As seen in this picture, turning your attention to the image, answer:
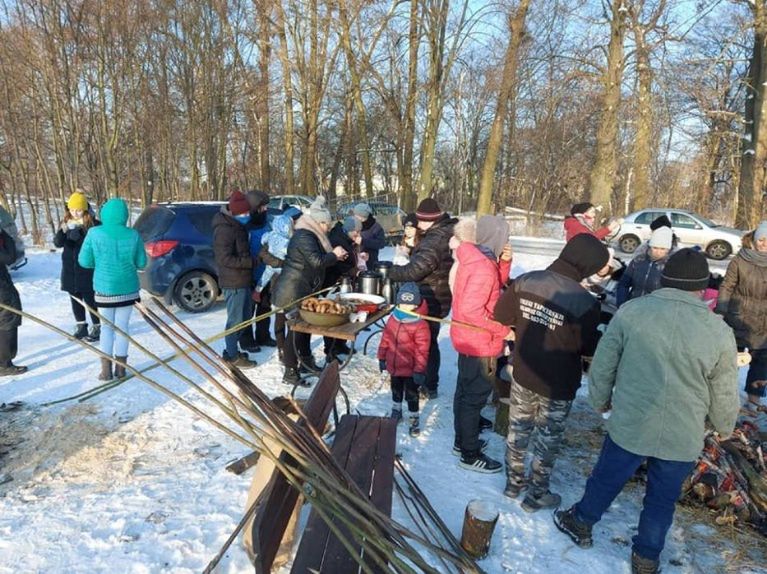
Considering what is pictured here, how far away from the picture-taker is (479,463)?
372cm

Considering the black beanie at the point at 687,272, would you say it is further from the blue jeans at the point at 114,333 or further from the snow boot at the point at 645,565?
the blue jeans at the point at 114,333

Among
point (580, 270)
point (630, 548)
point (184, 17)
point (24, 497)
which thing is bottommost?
point (630, 548)

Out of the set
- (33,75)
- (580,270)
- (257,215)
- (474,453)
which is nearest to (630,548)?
(474,453)

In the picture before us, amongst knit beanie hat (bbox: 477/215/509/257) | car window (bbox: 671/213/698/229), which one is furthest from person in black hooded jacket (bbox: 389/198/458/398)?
car window (bbox: 671/213/698/229)

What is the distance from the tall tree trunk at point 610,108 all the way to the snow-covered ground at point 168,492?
1394cm

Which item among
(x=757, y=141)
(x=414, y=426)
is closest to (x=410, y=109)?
(x=757, y=141)

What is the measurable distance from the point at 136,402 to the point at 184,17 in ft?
50.0

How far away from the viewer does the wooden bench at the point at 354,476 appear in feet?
7.18

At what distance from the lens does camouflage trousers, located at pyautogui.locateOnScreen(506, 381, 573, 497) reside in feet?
10.5

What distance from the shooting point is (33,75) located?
13.0 m

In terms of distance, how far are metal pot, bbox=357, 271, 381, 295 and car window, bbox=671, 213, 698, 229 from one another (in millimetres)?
15214

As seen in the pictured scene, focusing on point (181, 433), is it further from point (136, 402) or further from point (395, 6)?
point (395, 6)

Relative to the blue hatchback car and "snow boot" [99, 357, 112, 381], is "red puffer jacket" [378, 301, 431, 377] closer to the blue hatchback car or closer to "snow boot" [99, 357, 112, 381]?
"snow boot" [99, 357, 112, 381]

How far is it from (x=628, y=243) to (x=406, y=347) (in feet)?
51.6
